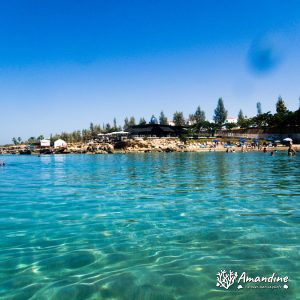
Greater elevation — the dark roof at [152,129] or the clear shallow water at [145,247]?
the dark roof at [152,129]

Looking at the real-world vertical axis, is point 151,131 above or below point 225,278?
above

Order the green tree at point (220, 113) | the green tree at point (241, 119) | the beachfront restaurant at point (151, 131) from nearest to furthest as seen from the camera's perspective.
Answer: the beachfront restaurant at point (151, 131), the green tree at point (241, 119), the green tree at point (220, 113)

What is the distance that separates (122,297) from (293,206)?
964 cm

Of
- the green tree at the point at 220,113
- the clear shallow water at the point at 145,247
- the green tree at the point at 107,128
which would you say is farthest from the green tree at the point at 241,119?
the clear shallow water at the point at 145,247

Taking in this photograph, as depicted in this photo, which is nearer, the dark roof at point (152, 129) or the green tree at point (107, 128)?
the dark roof at point (152, 129)

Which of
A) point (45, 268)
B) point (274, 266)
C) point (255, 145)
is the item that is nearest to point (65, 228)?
point (45, 268)

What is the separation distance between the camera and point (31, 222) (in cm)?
1061

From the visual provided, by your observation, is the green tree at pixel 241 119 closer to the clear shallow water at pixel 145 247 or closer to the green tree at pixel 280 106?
the green tree at pixel 280 106

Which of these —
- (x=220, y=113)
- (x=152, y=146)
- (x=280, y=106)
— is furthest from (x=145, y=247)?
(x=220, y=113)

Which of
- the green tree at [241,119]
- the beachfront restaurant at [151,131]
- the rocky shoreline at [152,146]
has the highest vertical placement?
the green tree at [241,119]

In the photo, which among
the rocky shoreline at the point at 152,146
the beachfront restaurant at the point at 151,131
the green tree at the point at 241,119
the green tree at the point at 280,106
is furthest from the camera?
the green tree at the point at 241,119

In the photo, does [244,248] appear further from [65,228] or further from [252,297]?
[65,228]

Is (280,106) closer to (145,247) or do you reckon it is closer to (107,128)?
(107,128)

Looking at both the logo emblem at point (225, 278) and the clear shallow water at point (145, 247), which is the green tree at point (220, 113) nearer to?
the clear shallow water at point (145, 247)
